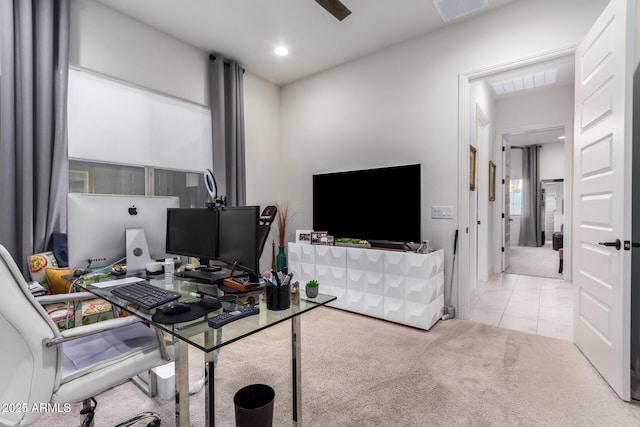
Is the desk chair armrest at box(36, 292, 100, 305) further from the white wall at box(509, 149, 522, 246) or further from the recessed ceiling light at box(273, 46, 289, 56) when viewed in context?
the white wall at box(509, 149, 522, 246)

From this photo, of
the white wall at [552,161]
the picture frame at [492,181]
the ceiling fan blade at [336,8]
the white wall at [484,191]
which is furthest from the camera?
the white wall at [552,161]

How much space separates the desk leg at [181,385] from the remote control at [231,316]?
Result: 0.45 feet

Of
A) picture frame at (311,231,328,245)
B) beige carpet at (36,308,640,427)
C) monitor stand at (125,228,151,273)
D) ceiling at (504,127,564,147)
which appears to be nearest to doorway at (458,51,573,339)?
beige carpet at (36,308,640,427)

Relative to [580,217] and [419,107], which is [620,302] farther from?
[419,107]

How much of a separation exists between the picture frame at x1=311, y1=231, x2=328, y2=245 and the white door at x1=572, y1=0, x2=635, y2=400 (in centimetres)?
228

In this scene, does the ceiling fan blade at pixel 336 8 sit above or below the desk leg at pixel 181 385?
above

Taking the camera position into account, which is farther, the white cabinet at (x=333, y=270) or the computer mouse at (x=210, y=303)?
the white cabinet at (x=333, y=270)

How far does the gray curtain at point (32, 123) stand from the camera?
2273mm

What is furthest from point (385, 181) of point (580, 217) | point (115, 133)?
point (115, 133)

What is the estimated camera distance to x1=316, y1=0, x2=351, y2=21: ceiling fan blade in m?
2.56

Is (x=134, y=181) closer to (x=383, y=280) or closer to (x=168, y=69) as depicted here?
(x=168, y=69)

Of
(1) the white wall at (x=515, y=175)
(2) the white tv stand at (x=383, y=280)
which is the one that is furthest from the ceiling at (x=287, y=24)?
(1) the white wall at (x=515, y=175)

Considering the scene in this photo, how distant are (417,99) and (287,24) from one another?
1.53 meters

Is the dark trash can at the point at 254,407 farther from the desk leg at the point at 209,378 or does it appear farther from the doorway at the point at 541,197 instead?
the doorway at the point at 541,197
